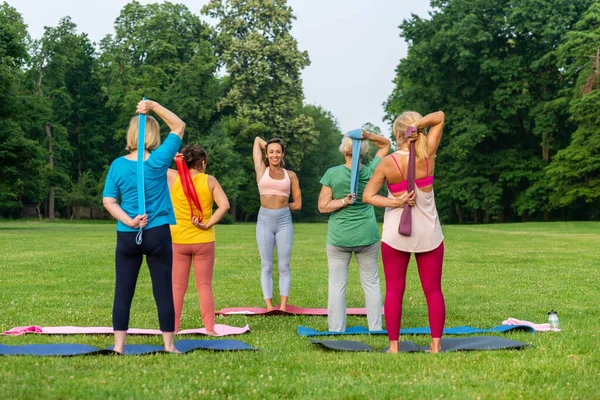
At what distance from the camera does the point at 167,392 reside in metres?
5.41

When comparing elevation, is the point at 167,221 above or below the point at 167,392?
above

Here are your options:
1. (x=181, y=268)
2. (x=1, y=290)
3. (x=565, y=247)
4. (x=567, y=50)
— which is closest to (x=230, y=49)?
(x=567, y=50)

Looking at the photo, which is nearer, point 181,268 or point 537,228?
point 181,268

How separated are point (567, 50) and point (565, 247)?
2801cm

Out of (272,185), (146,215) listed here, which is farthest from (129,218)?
(272,185)

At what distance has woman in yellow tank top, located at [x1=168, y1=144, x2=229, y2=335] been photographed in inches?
334

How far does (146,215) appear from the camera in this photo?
6715 mm

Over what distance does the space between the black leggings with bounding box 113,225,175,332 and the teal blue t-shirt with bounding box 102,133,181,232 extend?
3.8 inches

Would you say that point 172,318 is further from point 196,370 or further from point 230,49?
point 230,49

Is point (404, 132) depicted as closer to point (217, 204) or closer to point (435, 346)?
point (435, 346)

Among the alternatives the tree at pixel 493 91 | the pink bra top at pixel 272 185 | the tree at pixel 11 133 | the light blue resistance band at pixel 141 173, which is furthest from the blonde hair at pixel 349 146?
the tree at pixel 493 91

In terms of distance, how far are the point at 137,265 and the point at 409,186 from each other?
104 inches

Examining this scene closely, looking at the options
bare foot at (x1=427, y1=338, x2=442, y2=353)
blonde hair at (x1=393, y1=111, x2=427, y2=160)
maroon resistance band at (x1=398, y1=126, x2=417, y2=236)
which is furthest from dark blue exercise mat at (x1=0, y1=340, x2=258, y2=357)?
blonde hair at (x1=393, y1=111, x2=427, y2=160)

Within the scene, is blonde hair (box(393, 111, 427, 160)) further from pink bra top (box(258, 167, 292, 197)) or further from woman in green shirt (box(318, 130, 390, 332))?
pink bra top (box(258, 167, 292, 197))
